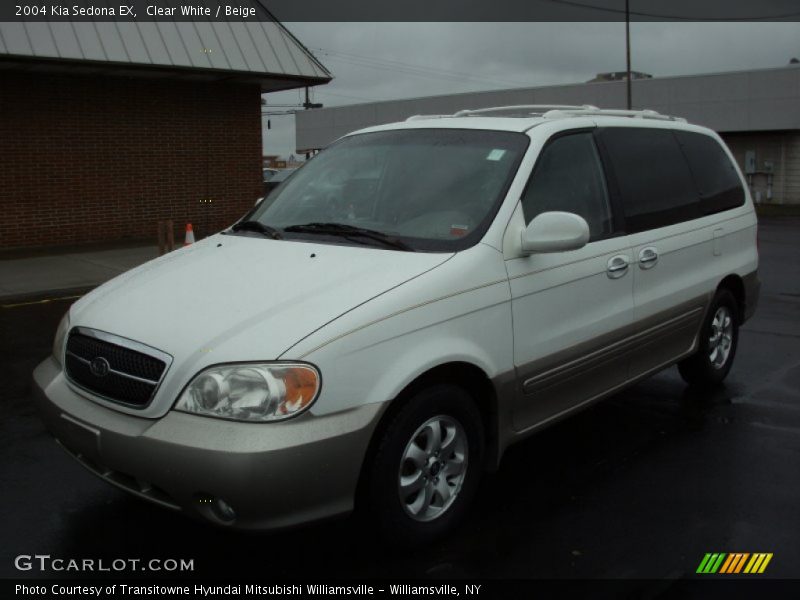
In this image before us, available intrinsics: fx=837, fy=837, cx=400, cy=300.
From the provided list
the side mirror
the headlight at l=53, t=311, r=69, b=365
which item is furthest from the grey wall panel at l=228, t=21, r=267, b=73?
the side mirror

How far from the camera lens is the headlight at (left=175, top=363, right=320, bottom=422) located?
10.2ft

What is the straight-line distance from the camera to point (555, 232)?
12.7 feet

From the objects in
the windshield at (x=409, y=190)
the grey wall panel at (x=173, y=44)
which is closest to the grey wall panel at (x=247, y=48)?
the grey wall panel at (x=173, y=44)

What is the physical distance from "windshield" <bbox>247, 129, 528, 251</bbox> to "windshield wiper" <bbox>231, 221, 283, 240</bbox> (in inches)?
1.9

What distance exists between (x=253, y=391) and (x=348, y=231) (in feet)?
4.18

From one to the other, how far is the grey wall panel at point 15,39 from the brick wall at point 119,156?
4.77 ft

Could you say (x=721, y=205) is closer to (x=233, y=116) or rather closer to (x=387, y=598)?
(x=387, y=598)

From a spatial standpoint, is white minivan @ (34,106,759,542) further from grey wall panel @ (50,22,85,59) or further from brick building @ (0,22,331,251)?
brick building @ (0,22,331,251)

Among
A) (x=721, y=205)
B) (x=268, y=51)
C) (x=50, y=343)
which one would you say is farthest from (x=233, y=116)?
(x=721, y=205)

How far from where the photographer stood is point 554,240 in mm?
3865

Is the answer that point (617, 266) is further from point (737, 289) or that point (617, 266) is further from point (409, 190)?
point (737, 289)

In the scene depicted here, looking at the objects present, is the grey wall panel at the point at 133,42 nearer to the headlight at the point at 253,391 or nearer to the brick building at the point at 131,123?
the brick building at the point at 131,123

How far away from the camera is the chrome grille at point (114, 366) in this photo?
328cm

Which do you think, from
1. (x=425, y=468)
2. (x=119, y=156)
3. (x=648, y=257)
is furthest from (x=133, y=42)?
(x=425, y=468)
